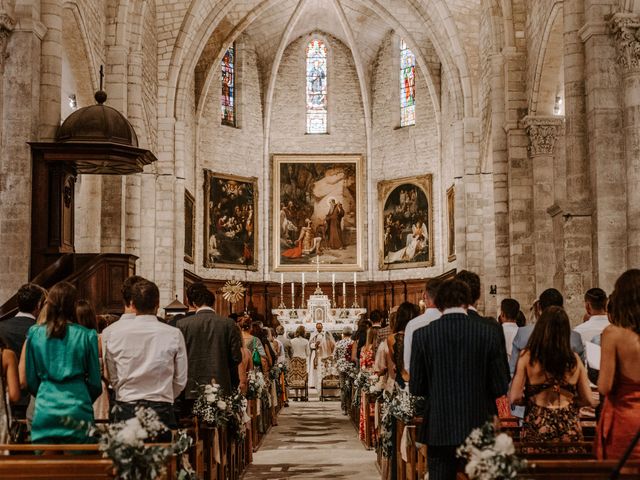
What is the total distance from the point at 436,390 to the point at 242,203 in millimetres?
26712

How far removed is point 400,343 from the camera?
8.74 metres

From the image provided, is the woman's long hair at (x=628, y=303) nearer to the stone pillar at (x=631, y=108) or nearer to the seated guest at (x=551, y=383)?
the seated guest at (x=551, y=383)

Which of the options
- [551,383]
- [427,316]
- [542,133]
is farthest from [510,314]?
[542,133]

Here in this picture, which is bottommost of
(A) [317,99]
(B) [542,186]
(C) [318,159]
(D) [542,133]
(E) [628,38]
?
(B) [542,186]

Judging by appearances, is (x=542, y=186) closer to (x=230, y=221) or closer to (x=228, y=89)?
(x=230, y=221)

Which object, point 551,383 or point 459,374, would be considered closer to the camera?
point 459,374

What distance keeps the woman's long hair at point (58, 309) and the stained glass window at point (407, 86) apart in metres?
26.6

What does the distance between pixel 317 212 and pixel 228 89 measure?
4.96 metres

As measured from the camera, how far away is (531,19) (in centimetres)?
1902

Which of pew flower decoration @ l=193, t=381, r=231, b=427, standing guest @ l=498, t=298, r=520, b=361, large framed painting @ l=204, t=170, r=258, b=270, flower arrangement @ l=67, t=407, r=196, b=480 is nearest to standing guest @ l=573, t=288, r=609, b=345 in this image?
standing guest @ l=498, t=298, r=520, b=361

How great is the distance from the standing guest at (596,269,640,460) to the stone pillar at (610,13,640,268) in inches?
347

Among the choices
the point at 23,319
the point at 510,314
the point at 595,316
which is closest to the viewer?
the point at 23,319

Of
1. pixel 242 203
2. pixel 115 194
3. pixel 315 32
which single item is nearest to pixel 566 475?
pixel 115 194

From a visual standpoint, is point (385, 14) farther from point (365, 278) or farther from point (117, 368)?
point (117, 368)
